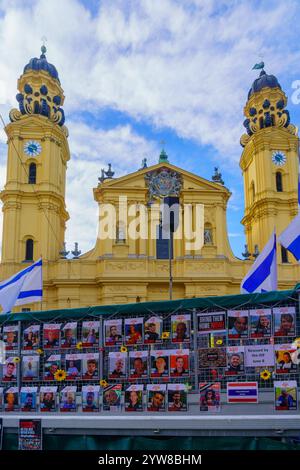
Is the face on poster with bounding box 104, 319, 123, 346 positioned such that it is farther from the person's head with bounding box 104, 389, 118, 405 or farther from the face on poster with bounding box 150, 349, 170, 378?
the person's head with bounding box 104, 389, 118, 405

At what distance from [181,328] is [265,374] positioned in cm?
159

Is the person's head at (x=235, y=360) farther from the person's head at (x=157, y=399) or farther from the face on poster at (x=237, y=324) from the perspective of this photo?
the person's head at (x=157, y=399)

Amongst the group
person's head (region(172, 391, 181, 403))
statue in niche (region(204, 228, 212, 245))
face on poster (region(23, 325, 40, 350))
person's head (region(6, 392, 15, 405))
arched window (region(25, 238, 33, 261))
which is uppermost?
statue in niche (region(204, 228, 212, 245))

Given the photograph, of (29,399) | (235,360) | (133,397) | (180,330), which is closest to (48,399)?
(29,399)

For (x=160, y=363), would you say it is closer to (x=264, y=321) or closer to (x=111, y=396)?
(x=111, y=396)

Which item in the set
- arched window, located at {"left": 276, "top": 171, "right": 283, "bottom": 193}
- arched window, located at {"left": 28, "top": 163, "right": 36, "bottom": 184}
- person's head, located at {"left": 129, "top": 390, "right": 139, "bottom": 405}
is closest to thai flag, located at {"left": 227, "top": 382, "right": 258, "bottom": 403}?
person's head, located at {"left": 129, "top": 390, "right": 139, "bottom": 405}

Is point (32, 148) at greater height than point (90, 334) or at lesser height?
greater

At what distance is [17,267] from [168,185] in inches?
530

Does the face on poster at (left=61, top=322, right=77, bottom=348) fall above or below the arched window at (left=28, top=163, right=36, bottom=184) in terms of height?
below

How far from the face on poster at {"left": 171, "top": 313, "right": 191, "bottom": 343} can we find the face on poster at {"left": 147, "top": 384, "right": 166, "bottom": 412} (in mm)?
826

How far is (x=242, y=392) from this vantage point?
830cm

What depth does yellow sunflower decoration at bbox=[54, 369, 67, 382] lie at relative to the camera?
9.27 m

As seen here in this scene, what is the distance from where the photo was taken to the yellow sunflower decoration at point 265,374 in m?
8.26
